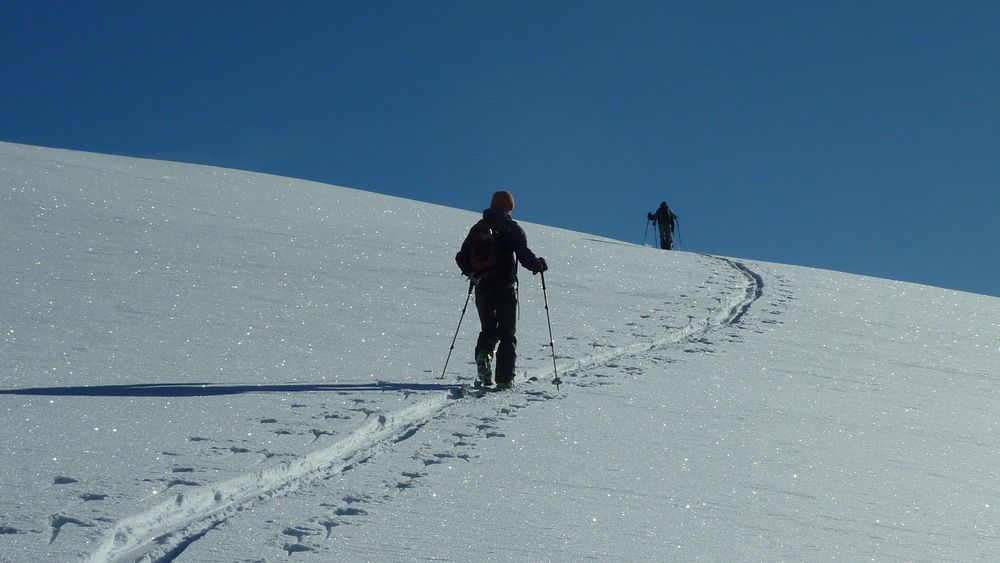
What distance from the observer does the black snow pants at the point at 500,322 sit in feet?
24.4

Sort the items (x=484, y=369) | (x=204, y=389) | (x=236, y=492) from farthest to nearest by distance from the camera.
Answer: (x=484, y=369), (x=204, y=389), (x=236, y=492)

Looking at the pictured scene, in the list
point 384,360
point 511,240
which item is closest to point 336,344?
point 384,360

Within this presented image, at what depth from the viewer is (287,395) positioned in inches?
253

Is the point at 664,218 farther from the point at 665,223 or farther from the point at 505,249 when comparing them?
the point at 505,249

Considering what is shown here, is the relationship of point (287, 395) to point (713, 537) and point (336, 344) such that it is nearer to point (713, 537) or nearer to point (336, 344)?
point (336, 344)

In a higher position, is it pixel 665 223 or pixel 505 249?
pixel 665 223

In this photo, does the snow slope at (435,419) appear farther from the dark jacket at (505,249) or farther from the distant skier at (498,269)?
the dark jacket at (505,249)

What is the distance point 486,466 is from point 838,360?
615 cm

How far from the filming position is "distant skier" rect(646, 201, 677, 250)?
2525cm

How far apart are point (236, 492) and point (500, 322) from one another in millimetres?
3453

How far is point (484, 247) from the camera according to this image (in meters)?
7.49

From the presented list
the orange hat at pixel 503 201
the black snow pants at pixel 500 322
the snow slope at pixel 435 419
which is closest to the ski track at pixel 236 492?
the snow slope at pixel 435 419

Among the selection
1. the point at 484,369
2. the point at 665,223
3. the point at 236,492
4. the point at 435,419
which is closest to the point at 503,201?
the point at 484,369

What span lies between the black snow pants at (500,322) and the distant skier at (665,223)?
1810 centimetres
